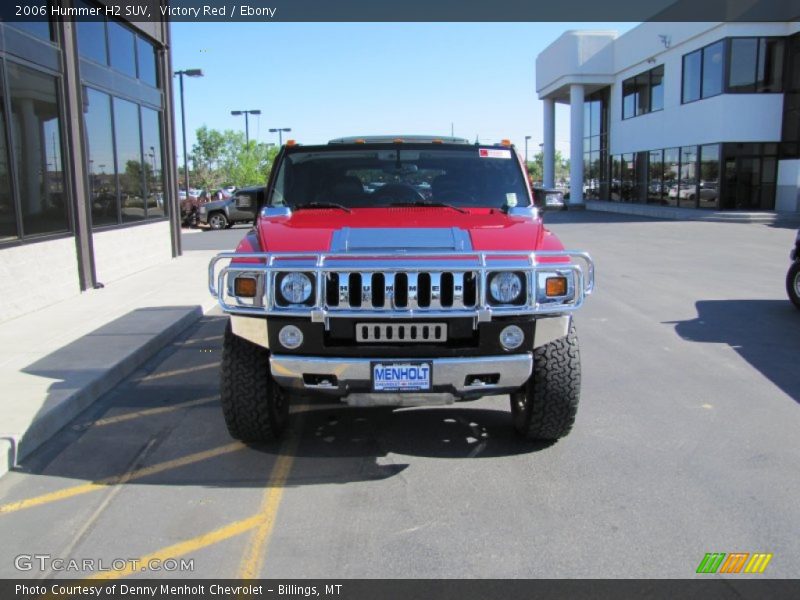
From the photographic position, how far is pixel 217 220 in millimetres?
29000

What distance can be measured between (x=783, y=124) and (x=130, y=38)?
2386 cm

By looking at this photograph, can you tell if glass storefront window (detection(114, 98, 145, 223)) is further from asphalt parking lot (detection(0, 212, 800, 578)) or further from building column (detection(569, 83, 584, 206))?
building column (detection(569, 83, 584, 206))

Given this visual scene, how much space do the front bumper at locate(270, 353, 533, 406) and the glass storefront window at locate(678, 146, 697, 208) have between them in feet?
93.8

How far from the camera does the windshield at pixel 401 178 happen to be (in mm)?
5398

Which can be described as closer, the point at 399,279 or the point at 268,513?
the point at 268,513

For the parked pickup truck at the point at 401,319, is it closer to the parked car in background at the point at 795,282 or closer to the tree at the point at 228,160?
the parked car in background at the point at 795,282

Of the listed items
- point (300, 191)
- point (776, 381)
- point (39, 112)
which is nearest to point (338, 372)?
point (300, 191)

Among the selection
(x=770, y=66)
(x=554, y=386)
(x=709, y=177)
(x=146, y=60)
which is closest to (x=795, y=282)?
(x=554, y=386)

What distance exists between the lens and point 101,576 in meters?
3.13

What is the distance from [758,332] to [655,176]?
1100 inches

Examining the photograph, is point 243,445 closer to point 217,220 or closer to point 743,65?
point 217,220

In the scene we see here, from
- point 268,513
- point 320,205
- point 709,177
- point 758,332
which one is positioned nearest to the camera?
point 268,513

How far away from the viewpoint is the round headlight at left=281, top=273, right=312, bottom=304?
3.97 metres
